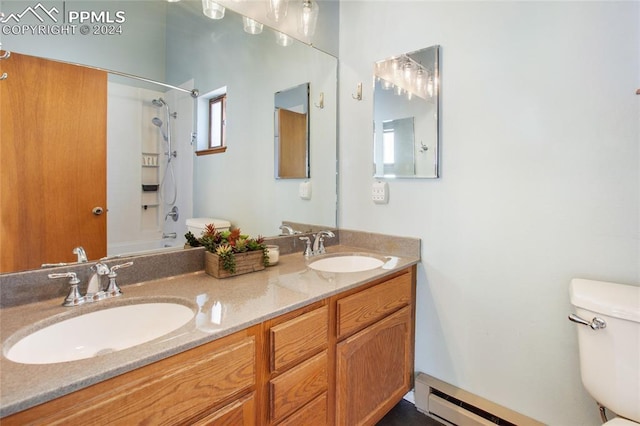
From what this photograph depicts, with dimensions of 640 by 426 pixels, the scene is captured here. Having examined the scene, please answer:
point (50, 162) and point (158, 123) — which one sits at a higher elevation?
point (158, 123)

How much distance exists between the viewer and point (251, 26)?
1649 mm

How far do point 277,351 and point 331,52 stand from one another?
1745mm

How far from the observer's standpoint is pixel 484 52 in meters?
1.46

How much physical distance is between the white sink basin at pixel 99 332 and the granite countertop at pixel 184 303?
0.07 feet

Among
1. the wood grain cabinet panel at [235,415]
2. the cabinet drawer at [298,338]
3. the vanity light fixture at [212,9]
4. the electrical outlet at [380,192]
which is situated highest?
the vanity light fixture at [212,9]

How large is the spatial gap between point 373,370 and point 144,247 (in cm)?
109

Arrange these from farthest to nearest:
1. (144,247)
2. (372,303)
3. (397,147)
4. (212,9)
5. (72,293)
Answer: (397,147) < (212,9) < (372,303) < (144,247) < (72,293)

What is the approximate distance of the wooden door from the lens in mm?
1919

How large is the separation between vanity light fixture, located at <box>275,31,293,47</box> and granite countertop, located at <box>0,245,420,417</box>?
1204 millimetres

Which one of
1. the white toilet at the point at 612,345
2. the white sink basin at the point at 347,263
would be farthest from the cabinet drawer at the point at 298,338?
the white toilet at the point at 612,345

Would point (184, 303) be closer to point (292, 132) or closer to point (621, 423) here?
point (292, 132)

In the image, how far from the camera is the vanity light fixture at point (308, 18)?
1828mm

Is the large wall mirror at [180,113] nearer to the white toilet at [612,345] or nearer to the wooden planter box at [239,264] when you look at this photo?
the wooden planter box at [239,264]

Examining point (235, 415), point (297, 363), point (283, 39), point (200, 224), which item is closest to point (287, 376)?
point (297, 363)
